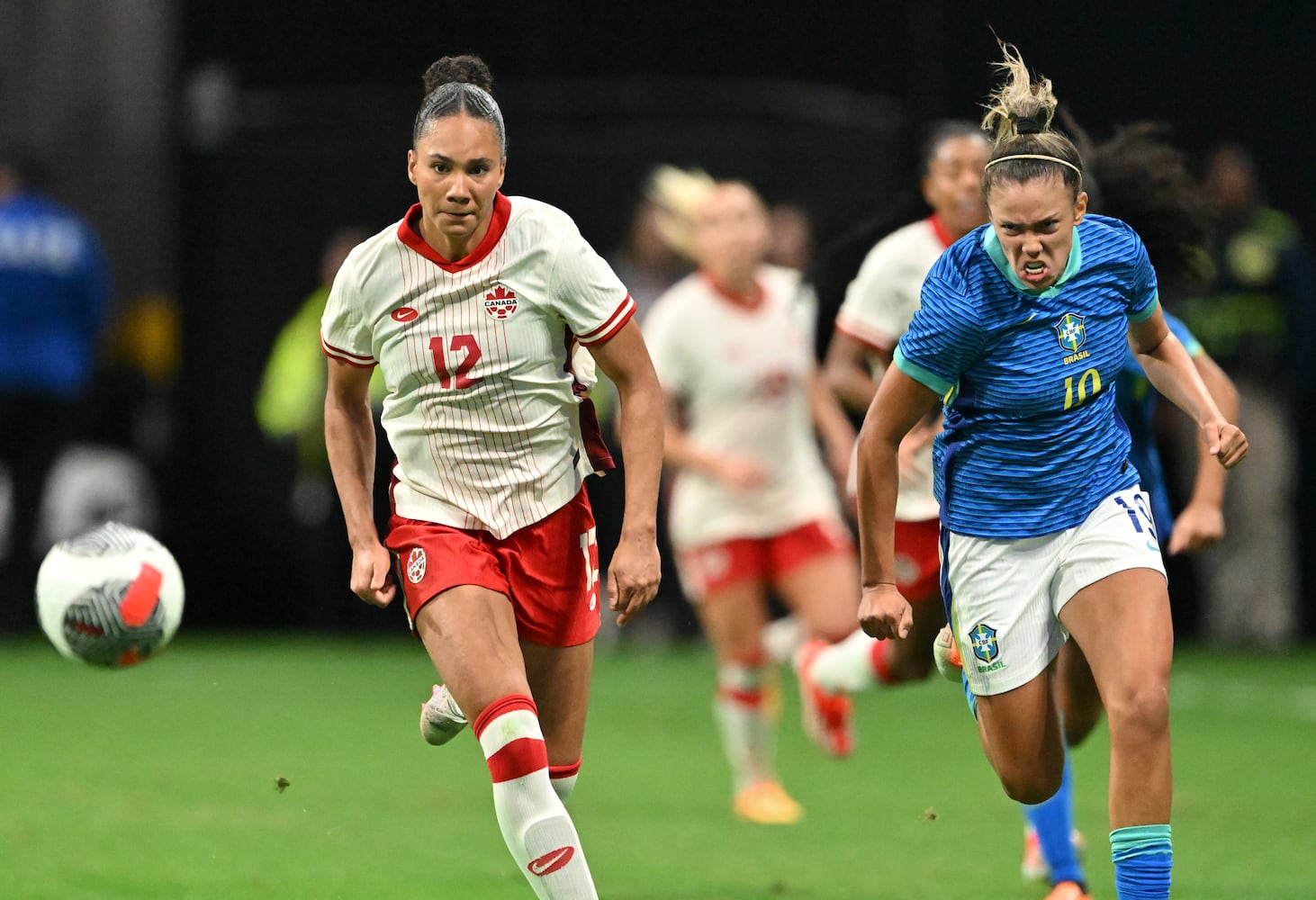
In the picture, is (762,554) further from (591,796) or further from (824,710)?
(591,796)

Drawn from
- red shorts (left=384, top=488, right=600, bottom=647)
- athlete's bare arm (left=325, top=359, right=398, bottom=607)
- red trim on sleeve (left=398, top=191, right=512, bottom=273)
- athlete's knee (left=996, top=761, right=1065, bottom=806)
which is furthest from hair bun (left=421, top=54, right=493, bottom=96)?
athlete's knee (left=996, top=761, right=1065, bottom=806)

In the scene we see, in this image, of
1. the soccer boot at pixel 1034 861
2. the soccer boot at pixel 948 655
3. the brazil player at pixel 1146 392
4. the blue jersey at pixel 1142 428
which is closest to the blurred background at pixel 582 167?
the brazil player at pixel 1146 392

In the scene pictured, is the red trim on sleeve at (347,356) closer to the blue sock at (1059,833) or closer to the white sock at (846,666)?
the blue sock at (1059,833)

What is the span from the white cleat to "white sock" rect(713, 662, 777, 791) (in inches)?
119

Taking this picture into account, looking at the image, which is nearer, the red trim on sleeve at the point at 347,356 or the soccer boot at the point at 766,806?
the red trim on sleeve at the point at 347,356

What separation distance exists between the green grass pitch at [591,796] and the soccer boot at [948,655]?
74 centimetres

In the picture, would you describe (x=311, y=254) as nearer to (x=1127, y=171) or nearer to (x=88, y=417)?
(x=88, y=417)

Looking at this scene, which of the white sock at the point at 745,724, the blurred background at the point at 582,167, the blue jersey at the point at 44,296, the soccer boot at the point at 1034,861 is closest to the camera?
the soccer boot at the point at 1034,861

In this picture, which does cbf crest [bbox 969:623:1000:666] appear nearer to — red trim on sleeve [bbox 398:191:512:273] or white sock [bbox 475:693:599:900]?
white sock [bbox 475:693:599:900]

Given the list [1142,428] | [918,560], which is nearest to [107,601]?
[918,560]

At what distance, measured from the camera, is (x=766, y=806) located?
8.46 metres

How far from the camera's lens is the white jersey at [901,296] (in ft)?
23.7

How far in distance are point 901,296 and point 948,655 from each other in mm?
1772

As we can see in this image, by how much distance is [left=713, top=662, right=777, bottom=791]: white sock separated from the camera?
8.65m
